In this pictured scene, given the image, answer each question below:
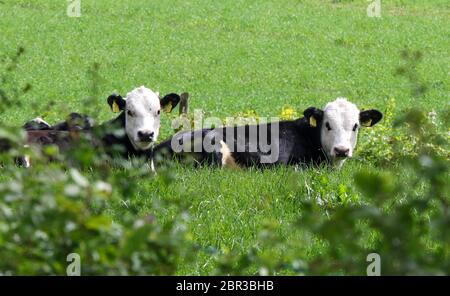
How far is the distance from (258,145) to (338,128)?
2.76 feet

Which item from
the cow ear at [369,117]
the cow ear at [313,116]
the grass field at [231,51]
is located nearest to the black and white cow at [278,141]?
the cow ear at [313,116]

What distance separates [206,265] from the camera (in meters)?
5.35

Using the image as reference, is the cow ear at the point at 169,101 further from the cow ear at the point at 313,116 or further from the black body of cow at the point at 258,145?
the cow ear at the point at 313,116

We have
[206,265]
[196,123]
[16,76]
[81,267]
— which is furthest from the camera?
[16,76]

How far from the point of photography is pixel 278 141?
33.4 ft

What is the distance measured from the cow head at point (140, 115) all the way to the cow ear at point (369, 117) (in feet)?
7.17

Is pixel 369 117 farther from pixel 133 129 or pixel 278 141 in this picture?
pixel 133 129

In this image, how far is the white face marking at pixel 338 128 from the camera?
10.0 meters

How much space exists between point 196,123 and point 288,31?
71.6ft

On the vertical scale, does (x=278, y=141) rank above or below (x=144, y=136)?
below

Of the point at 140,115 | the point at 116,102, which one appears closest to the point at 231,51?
the point at 116,102

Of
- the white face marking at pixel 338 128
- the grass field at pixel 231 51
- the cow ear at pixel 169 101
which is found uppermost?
the cow ear at pixel 169 101

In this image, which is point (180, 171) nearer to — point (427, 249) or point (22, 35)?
point (427, 249)
